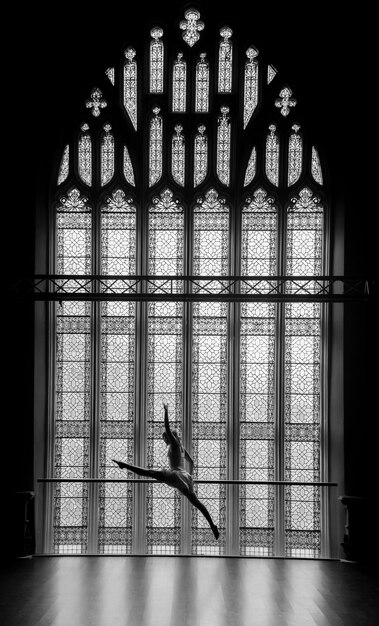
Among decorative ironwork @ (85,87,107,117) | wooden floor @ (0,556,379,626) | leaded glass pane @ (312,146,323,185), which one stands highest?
decorative ironwork @ (85,87,107,117)

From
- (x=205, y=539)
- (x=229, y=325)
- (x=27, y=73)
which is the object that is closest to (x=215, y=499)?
(x=205, y=539)

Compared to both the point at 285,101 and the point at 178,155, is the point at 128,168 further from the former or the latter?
the point at 285,101

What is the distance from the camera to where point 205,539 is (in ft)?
34.1

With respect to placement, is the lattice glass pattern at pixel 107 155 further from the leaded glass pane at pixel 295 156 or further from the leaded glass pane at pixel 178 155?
the leaded glass pane at pixel 295 156

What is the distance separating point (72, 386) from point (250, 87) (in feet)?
17.2

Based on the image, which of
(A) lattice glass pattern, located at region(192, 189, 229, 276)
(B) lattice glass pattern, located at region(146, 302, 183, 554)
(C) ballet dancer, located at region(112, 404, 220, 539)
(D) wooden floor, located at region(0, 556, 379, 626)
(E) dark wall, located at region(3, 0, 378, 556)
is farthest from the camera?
(A) lattice glass pattern, located at region(192, 189, 229, 276)

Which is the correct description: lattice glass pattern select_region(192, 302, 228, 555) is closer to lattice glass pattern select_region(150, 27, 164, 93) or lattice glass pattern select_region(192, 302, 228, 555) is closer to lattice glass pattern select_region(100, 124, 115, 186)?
lattice glass pattern select_region(100, 124, 115, 186)

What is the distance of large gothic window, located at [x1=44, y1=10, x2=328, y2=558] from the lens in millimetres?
10453

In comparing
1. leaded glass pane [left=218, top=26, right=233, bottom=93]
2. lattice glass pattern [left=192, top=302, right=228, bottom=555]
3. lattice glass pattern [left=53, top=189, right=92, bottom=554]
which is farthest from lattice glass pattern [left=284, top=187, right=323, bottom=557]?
lattice glass pattern [left=53, top=189, right=92, bottom=554]

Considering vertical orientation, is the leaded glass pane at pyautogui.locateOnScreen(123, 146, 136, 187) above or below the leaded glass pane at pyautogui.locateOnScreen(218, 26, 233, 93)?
below

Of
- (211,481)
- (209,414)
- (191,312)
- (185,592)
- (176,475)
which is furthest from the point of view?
(191,312)

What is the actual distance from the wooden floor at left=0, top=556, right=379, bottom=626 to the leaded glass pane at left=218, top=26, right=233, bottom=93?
22.6 ft

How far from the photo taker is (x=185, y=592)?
26.8ft

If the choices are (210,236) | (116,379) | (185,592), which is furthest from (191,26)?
(185,592)
